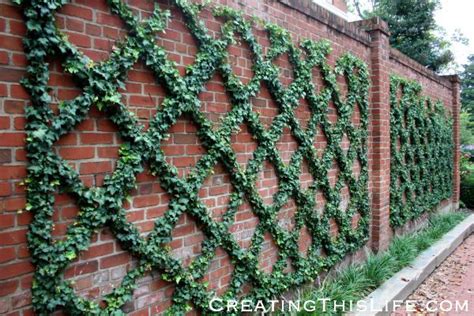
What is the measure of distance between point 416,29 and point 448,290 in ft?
37.3

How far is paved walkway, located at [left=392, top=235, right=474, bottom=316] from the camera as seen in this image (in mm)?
4070

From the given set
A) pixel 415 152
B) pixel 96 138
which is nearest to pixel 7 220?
pixel 96 138

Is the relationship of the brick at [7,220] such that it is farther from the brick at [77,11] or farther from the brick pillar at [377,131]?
the brick pillar at [377,131]

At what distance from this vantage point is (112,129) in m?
2.15

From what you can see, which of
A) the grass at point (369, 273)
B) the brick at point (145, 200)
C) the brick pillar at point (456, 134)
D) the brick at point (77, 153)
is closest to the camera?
the brick at point (77, 153)

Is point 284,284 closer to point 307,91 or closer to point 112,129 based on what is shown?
point 307,91

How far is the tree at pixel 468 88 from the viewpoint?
22.3 m

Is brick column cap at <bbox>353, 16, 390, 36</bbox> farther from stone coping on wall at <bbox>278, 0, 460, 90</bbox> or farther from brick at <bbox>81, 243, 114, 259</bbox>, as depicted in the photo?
brick at <bbox>81, 243, 114, 259</bbox>

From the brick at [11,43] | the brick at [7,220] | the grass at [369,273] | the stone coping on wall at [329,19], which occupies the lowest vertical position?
the grass at [369,273]

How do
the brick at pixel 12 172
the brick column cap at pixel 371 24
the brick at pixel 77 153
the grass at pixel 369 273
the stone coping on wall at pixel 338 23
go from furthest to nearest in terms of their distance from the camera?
1. the brick column cap at pixel 371 24
2. the stone coping on wall at pixel 338 23
3. the grass at pixel 369 273
4. the brick at pixel 77 153
5. the brick at pixel 12 172

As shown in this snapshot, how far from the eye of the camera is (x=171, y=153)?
97.3 inches

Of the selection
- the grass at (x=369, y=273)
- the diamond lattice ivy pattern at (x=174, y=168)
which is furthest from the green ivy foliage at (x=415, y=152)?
the diamond lattice ivy pattern at (x=174, y=168)

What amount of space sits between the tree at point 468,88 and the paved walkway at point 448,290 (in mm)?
19417

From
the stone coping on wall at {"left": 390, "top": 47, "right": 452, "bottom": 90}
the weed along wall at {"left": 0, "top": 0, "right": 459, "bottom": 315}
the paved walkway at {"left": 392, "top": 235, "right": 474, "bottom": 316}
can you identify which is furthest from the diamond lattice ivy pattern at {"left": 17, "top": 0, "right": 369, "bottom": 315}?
the stone coping on wall at {"left": 390, "top": 47, "right": 452, "bottom": 90}
